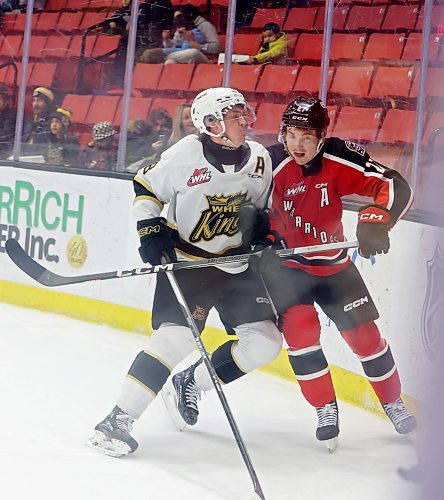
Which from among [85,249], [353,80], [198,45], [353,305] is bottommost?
[85,249]

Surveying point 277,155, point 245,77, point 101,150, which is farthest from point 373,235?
point 101,150

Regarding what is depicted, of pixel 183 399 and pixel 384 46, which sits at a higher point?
pixel 384 46

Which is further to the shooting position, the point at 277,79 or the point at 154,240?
the point at 277,79

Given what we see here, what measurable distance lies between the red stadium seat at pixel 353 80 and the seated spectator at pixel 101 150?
1.22 m

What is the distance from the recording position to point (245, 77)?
3898 mm

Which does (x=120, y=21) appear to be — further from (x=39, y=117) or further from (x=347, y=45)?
(x=347, y=45)

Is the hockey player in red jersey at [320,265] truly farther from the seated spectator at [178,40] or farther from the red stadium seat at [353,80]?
the seated spectator at [178,40]

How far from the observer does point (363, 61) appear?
3.39 m

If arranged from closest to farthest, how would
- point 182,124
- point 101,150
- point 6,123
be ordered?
1. point 182,124
2. point 101,150
3. point 6,123

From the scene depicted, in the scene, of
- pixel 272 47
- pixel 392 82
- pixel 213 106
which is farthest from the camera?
pixel 272 47

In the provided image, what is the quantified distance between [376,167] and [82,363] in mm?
1404

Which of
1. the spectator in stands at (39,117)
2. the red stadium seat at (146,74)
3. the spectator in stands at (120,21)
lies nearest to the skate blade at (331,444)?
the red stadium seat at (146,74)

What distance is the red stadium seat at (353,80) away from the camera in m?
3.38

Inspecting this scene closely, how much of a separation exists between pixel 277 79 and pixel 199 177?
1452 millimetres
